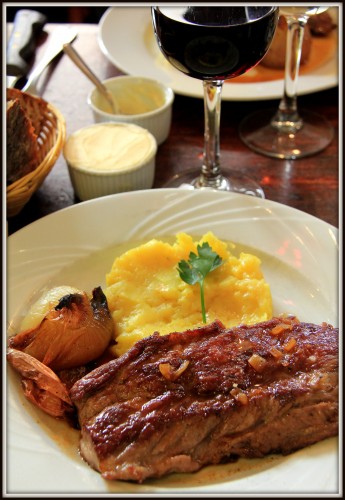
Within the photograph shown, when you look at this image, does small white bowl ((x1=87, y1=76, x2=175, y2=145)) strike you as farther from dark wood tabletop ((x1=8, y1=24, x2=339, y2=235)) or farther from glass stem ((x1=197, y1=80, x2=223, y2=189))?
glass stem ((x1=197, y1=80, x2=223, y2=189))

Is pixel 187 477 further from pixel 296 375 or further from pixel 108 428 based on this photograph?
pixel 296 375

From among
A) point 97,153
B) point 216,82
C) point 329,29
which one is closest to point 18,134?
point 97,153

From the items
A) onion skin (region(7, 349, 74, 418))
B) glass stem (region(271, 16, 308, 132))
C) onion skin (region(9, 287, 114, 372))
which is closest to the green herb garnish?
onion skin (region(9, 287, 114, 372))

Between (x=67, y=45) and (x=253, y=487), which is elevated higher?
(x=67, y=45)

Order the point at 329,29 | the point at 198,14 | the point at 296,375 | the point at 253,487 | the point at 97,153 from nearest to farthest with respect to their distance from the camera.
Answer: the point at 253,487 → the point at 296,375 → the point at 198,14 → the point at 97,153 → the point at 329,29

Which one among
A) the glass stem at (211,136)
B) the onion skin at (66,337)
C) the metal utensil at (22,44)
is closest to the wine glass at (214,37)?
the glass stem at (211,136)

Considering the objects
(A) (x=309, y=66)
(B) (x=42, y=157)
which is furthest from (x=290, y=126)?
(B) (x=42, y=157)

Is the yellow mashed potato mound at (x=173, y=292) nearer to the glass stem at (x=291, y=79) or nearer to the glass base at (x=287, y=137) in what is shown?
the glass base at (x=287, y=137)
